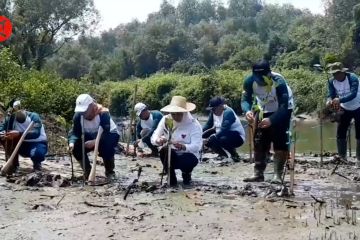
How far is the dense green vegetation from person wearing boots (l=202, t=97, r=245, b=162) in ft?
7.93

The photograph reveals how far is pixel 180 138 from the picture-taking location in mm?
7336

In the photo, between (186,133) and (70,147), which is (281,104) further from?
(70,147)

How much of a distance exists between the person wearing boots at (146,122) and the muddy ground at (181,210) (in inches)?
118

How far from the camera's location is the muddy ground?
493 cm

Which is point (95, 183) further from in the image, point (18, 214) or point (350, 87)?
point (350, 87)

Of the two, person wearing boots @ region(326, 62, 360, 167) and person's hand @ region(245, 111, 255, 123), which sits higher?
person wearing boots @ region(326, 62, 360, 167)

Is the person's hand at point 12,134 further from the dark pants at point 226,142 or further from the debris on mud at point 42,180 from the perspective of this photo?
the dark pants at point 226,142

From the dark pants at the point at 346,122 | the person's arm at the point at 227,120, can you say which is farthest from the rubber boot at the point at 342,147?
the person's arm at the point at 227,120

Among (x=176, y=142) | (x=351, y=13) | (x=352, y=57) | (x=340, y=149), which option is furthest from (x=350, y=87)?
(x=351, y=13)

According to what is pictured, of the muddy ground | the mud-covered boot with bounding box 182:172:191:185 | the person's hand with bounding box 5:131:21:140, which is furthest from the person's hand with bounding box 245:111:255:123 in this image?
the person's hand with bounding box 5:131:21:140

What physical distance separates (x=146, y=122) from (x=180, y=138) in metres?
4.25

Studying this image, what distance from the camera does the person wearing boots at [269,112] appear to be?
23.0ft

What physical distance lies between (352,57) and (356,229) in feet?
121

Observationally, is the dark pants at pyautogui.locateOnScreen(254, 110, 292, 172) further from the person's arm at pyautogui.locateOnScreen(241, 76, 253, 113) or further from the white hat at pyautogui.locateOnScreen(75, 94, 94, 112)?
the white hat at pyautogui.locateOnScreen(75, 94, 94, 112)
